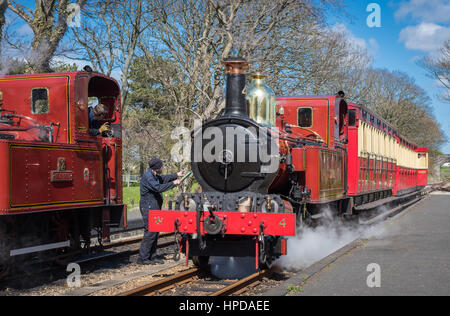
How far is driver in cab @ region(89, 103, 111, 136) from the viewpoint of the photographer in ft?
28.7

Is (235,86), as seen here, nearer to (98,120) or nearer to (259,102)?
(259,102)

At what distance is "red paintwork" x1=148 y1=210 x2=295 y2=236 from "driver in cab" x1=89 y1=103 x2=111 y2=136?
6.94 ft

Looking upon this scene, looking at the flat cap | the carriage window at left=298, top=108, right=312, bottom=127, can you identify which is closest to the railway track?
the flat cap

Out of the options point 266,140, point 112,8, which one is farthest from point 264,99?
point 112,8

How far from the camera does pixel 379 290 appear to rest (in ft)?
20.1

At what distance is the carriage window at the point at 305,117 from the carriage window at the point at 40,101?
4.88 m

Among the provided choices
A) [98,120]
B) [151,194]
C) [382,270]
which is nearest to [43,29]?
[98,120]

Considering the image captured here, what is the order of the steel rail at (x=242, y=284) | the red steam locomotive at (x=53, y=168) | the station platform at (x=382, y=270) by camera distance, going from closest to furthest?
the station platform at (x=382, y=270) → the steel rail at (x=242, y=284) → the red steam locomotive at (x=53, y=168)

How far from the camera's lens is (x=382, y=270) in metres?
7.37

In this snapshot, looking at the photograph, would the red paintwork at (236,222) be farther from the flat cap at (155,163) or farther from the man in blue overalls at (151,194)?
the flat cap at (155,163)

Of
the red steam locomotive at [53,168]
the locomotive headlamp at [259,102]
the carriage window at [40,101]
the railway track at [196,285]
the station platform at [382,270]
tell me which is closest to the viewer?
the station platform at [382,270]

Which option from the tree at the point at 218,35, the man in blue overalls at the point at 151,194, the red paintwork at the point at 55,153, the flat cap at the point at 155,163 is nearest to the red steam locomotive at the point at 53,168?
the red paintwork at the point at 55,153

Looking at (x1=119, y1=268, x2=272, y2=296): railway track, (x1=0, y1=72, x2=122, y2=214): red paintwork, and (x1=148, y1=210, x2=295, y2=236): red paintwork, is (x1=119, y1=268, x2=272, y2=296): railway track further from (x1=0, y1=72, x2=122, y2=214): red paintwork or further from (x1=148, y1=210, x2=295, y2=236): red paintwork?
(x1=0, y1=72, x2=122, y2=214): red paintwork

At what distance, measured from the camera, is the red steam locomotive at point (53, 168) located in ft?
22.8
